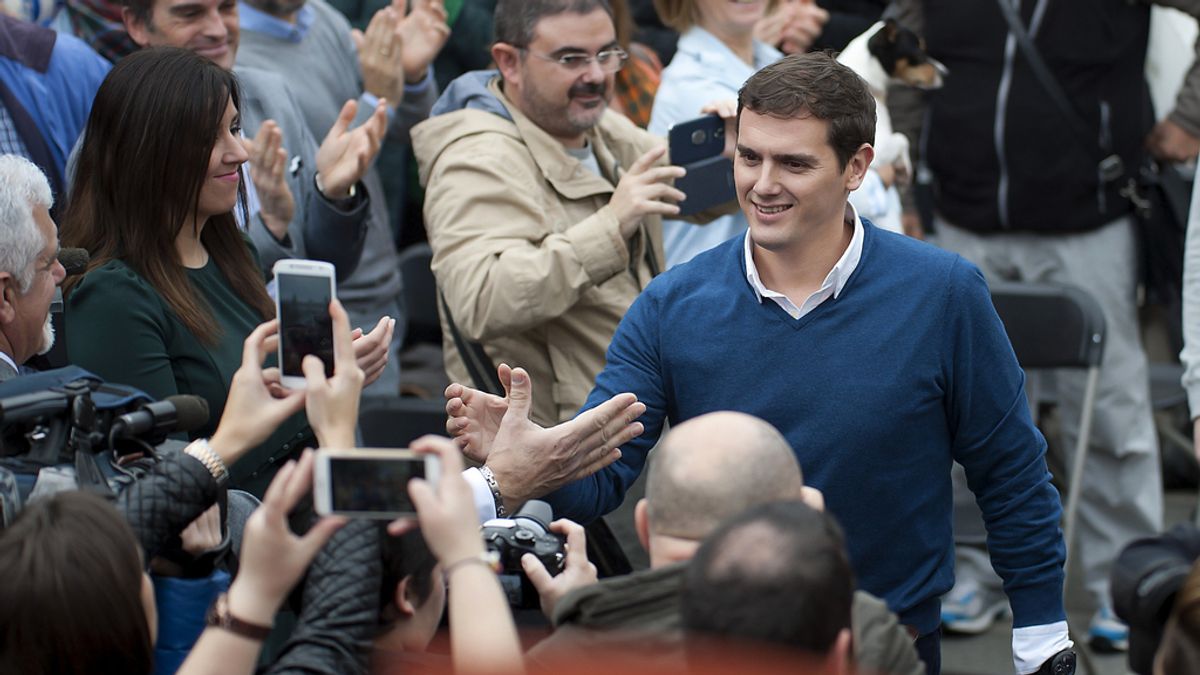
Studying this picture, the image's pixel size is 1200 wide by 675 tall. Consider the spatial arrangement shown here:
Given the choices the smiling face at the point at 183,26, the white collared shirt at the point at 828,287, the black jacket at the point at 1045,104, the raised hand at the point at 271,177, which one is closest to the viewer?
the white collared shirt at the point at 828,287

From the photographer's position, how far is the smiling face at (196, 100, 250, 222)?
12.0 ft

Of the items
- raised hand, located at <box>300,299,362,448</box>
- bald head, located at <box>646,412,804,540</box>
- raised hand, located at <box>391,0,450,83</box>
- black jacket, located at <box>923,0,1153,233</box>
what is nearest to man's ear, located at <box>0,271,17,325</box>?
raised hand, located at <box>300,299,362,448</box>

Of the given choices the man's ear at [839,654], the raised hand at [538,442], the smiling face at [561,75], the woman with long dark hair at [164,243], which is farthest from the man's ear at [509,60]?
the man's ear at [839,654]

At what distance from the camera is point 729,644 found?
2.12m

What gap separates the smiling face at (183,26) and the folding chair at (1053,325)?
8.70 ft

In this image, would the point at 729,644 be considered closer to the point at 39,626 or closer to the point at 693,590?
the point at 693,590

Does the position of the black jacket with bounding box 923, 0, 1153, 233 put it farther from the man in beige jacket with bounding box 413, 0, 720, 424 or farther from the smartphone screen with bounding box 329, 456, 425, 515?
the smartphone screen with bounding box 329, 456, 425, 515

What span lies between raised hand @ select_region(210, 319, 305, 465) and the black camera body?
0.41 meters

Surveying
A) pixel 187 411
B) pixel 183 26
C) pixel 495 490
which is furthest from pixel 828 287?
pixel 183 26

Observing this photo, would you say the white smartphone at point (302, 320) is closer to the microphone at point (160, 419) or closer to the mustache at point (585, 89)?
the microphone at point (160, 419)

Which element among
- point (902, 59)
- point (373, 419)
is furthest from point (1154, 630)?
point (902, 59)

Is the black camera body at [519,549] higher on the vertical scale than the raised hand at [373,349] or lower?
lower

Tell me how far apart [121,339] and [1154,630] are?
208cm

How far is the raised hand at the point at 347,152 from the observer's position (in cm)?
452
